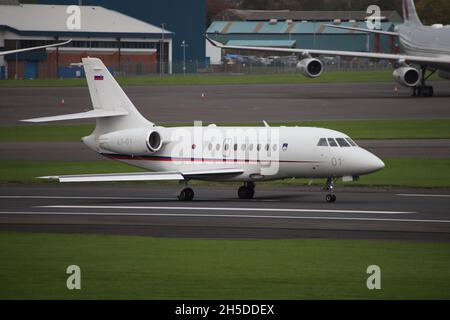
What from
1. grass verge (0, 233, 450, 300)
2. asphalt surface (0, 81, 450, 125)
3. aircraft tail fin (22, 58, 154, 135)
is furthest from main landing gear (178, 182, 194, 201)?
asphalt surface (0, 81, 450, 125)

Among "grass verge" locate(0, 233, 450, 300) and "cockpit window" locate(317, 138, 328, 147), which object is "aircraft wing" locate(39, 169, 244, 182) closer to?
"cockpit window" locate(317, 138, 328, 147)

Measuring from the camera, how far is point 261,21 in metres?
165

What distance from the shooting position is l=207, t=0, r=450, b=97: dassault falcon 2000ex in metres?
77.2

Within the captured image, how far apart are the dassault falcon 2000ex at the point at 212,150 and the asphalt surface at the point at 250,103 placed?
90.6ft

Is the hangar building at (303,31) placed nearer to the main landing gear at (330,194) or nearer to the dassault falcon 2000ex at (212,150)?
the dassault falcon 2000ex at (212,150)

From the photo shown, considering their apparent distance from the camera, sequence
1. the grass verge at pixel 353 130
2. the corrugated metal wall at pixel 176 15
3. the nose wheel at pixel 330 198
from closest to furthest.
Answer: the nose wheel at pixel 330 198, the grass verge at pixel 353 130, the corrugated metal wall at pixel 176 15

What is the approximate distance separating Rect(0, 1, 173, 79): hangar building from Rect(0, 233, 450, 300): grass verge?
3632 inches

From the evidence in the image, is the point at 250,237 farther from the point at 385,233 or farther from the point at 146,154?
the point at 146,154

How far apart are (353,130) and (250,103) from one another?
18416 millimetres

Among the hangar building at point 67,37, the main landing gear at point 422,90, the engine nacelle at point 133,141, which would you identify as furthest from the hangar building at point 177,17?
the engine nacelle at point 133,141

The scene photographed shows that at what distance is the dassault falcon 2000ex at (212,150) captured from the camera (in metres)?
33.9

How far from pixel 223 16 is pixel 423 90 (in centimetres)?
10132

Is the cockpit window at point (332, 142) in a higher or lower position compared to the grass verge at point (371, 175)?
higher
